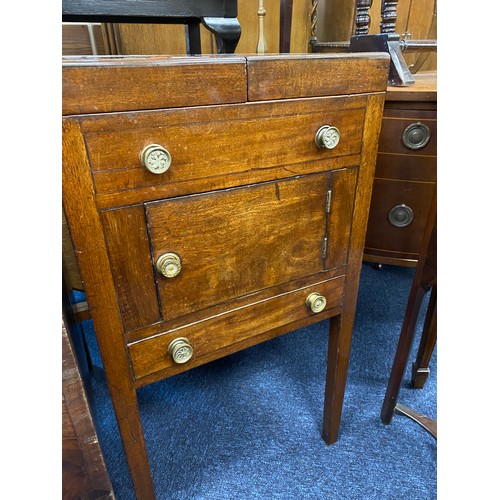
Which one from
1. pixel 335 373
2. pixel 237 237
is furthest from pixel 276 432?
pixel 237 237

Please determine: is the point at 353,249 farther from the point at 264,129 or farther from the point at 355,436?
the point at 355,436

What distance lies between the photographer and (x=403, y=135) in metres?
1.05

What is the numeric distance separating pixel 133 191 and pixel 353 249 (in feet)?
1.41

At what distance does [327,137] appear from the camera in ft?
2.04

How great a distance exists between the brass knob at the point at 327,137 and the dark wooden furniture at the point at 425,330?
305mm

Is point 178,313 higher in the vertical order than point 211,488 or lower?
higher

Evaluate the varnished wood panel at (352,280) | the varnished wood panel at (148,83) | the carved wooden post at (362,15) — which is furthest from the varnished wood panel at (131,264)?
the carved wooden post at (362,15)

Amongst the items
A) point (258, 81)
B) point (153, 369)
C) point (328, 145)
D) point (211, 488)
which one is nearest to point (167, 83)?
point (258, 81)

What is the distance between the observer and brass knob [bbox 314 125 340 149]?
62 cm

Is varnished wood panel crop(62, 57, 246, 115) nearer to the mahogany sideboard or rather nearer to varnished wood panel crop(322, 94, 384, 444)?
the mahogany sideboard

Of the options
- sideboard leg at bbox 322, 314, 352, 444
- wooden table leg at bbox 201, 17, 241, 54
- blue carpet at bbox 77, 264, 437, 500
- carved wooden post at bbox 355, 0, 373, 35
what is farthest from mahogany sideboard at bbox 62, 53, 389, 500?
carved wooden post at bbox 355, 0, 373, 35

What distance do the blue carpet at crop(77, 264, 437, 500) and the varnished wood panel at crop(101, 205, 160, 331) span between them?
0.55 metres

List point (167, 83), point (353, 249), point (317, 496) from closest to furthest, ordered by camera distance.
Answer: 1. point (167, 83)
2. point (353, 249)
3. point (317, 496)

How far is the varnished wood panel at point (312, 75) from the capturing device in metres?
0.55
